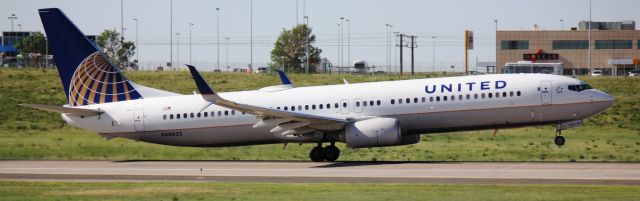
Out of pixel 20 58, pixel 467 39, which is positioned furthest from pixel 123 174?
pixel 20 58

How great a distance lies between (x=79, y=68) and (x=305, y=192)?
20751 mm

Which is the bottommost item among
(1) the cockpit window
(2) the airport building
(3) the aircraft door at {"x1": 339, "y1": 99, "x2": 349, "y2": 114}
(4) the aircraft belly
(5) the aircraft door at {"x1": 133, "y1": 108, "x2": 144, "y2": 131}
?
(4) the aircraft belly

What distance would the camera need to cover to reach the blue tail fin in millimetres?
52125

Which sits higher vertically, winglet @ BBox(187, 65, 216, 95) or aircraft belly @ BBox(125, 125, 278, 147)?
winglet @ BBox(187, 65, 216, 95)

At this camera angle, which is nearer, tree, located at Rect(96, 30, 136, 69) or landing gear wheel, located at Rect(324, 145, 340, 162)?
landing gear wheel, located at Rect(324, 145, 340, 162)

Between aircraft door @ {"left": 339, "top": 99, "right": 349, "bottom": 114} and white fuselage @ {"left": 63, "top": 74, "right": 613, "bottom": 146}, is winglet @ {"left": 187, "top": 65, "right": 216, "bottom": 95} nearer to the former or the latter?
white fuselage @ {"left": 63, "top": 74, "right": 613, "bottom": 146}

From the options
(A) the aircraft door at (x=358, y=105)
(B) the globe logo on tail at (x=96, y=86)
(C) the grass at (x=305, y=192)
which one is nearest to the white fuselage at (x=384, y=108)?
(A) the aircraft door at (x=358, y=105)

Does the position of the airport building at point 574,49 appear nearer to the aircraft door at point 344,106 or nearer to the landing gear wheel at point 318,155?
the landing gear wheel at point 318,155

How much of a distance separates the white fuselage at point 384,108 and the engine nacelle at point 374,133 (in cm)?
91

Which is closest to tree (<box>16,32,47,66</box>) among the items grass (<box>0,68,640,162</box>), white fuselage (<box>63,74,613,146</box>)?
grass (<box>0,68,640,162</box>)

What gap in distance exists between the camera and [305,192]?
35.2 metres

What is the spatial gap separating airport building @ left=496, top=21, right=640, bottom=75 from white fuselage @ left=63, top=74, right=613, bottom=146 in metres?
103

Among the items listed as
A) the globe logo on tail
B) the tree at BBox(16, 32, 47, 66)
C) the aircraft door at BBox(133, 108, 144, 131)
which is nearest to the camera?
the aircraft door at BBox(133, 108, 144, 131)

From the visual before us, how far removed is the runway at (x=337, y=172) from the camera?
127 ft
